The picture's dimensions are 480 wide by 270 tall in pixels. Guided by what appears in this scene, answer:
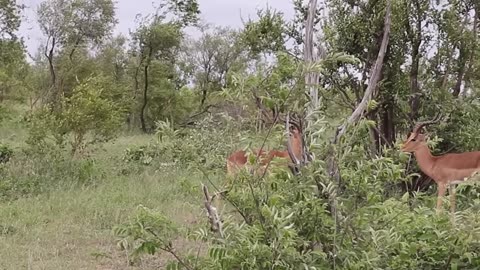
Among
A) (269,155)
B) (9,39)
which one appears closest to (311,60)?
(269,155)

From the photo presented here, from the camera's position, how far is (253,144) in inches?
81.1

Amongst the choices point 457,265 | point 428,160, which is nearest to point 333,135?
point 457,265

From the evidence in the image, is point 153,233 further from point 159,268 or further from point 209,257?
point 159,268

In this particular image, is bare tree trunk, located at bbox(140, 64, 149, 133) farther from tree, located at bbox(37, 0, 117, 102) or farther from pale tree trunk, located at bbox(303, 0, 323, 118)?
pale tree trunk, located at bbox(303, 0, 323, 118)

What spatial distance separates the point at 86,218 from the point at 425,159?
3134 mm

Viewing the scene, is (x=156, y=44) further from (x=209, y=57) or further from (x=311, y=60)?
(x=311, y=60)

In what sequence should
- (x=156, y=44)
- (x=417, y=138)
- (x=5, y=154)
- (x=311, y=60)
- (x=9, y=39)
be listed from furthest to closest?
(x=156, y=44)
(x=9, y=39)
(x=5, y=154)
(x=417, y=138)
(x=311, y=60)

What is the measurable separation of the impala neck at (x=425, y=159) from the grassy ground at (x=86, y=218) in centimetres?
197

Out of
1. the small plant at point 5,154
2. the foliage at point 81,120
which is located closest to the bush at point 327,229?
the foliage at point 81,120

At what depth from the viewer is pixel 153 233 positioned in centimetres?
208

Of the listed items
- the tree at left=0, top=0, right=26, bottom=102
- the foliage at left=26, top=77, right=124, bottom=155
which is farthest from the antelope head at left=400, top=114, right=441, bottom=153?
the tree at left=0, top=0, right=26, bottom=102

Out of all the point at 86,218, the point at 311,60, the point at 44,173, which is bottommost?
the point at 86,218

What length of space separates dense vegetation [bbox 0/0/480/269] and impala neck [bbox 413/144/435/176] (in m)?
0.34

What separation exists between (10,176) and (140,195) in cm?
195
